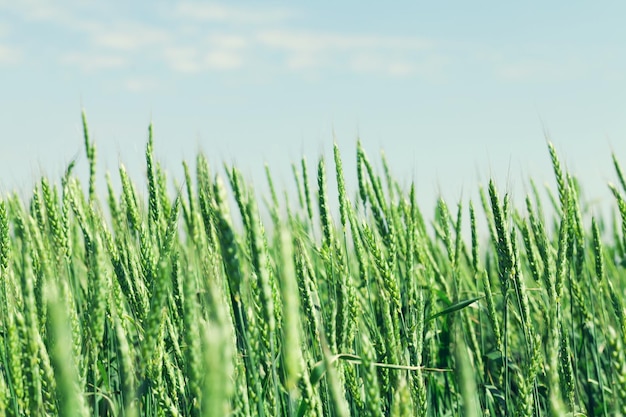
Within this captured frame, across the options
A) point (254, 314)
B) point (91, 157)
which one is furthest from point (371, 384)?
point (91, 157)

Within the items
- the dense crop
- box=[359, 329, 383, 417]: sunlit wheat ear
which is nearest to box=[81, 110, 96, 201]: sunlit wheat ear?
the dense crop

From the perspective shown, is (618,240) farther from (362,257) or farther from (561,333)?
(362,257)

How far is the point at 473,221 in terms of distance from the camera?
2348mm

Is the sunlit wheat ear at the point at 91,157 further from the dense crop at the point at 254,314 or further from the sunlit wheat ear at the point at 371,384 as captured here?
the sunlit wheat ear at the point at 371,384

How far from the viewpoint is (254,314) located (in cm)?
138

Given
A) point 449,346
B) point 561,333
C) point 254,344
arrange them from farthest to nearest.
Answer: point 449,346 → point 561,333 → point 254,344

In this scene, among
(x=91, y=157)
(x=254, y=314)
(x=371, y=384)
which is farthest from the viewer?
(x=91, y=157)

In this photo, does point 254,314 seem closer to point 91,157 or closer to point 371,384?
point 371,384

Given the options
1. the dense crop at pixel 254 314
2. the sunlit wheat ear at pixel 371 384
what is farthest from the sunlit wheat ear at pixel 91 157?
the sunlit wheat ear at pixel 371 384

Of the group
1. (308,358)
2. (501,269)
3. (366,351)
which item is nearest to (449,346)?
(501,269)

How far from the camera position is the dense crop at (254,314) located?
1063mm

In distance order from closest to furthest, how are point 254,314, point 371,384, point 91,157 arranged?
point 371,384, point 254,314, point 91,157

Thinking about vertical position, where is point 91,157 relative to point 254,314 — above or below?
above

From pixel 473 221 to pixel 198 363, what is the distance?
4.93 ft
